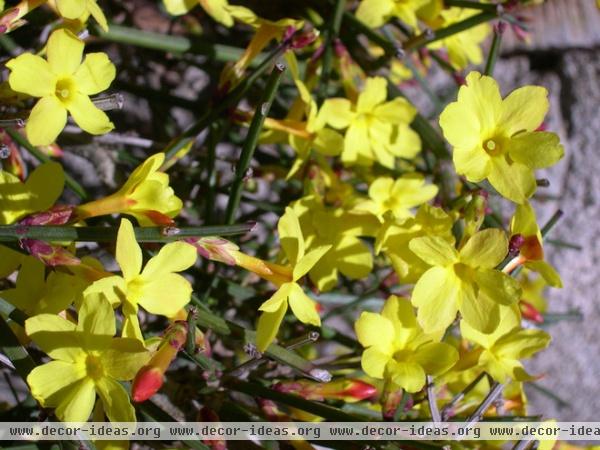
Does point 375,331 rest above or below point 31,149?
below

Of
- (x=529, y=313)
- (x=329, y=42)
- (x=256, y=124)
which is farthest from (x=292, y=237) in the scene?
(x=529, y=313)

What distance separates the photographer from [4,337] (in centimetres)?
93

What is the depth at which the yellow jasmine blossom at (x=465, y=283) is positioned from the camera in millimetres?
970

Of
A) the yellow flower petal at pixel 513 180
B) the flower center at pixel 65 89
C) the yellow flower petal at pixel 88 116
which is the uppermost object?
the flower center at pixel 65 89

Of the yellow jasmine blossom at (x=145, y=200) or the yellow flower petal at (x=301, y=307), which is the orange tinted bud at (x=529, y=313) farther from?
the yellow jasmine blossom at (x=145, y=200)

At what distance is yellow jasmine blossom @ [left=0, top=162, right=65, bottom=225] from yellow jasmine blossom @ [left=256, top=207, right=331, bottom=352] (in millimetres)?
333

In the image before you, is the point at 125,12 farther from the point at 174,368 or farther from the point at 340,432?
the point at 340,432

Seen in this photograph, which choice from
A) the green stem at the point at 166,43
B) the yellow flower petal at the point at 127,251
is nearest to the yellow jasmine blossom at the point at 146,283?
the yellow flower petal at the point at 127,251

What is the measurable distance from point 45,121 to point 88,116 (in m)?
0.06

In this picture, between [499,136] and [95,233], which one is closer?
[95,233]

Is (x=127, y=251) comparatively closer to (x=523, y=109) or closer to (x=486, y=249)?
(x=486, y=249)

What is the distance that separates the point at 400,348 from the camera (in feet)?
3.59

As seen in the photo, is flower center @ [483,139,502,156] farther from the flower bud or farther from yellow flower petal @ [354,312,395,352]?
the flower bud

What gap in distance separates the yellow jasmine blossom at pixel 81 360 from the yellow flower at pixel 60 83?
0.82ft
